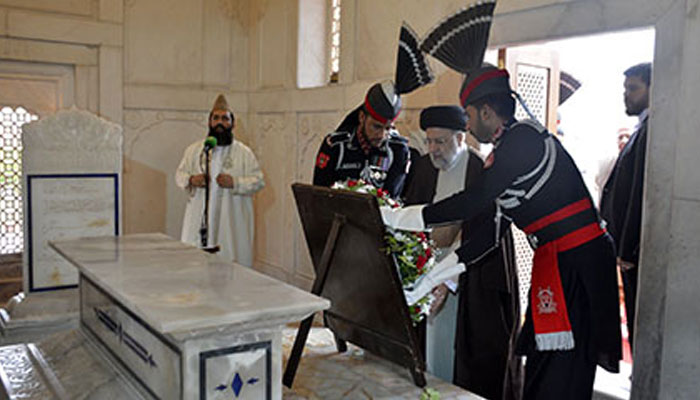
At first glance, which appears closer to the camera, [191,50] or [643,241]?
[643,241]

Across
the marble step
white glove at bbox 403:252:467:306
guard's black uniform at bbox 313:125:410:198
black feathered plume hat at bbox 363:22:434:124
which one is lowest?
the marble step

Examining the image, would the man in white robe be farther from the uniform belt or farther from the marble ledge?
the uniform belt

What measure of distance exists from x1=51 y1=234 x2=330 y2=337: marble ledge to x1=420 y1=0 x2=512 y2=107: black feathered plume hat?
3.94 ft

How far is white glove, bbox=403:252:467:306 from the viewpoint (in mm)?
2779

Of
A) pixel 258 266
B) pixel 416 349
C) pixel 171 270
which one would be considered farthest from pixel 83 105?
pixel 416 349

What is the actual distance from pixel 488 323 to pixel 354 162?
3.96ft

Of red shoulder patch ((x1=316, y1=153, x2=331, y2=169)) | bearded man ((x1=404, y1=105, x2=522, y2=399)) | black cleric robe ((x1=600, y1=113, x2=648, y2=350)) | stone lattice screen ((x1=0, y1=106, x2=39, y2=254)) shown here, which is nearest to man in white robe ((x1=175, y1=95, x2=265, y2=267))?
red shoulder patch ((x1=316, y1=153, x2=331, y2=169))

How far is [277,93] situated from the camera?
6594 mm

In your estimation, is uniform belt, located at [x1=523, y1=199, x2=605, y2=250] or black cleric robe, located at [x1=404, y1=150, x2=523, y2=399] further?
black cleric robe, located at [x1=404, y1=150, x2=523, y2=399]

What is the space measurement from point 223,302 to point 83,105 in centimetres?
494

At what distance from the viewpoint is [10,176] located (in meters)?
6.14

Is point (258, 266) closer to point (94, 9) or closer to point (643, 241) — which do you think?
point (94, 9)

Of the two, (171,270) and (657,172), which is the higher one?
(657,172)

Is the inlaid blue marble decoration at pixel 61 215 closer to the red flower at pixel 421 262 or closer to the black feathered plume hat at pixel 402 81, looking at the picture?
the black feathered plume hat at pixel 402 81
